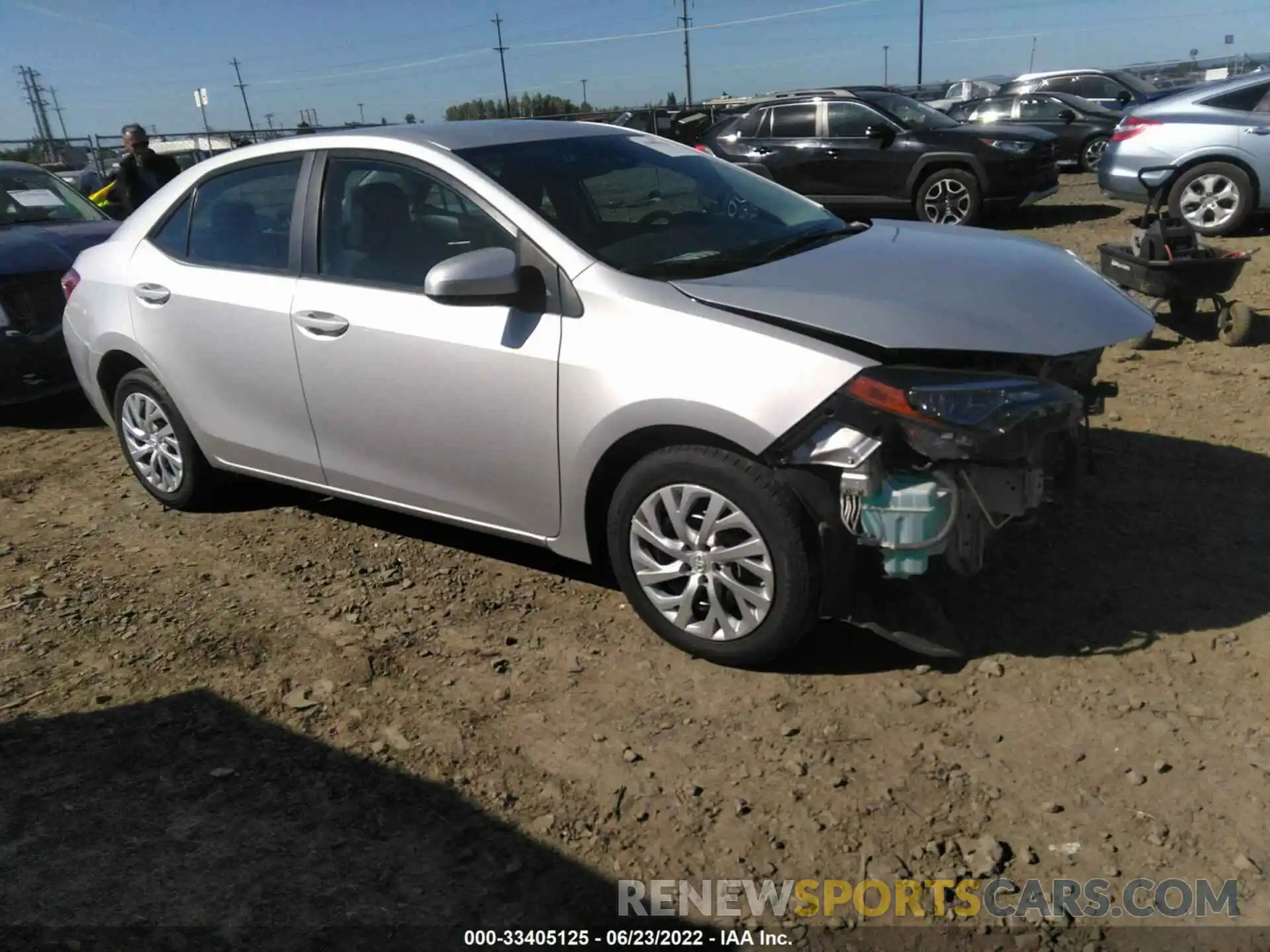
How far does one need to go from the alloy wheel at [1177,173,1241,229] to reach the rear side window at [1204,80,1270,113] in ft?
2.17

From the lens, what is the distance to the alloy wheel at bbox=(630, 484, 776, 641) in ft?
10.5

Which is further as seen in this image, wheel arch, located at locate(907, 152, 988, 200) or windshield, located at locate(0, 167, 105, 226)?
wheel arch, located at locate(907, 152, 988, 200)

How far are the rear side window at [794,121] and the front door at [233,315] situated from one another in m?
9.80

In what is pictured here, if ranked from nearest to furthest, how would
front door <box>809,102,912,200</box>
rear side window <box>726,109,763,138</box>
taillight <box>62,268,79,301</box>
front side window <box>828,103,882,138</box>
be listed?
taillight <box>62,268,79,301</box>, front door <box>809,102,912,200</box>, front side window <box>828,103,882,138</box>, rear side window <box>726,109,763,138</box>

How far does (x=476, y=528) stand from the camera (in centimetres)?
387

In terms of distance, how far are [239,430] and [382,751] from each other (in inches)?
74.6

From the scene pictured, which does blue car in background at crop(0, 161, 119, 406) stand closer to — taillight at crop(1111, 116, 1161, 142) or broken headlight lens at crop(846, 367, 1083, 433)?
broken headlight lens at crop(846, 367, 1083, 433)

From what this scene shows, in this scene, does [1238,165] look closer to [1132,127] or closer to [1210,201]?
[1210,201]

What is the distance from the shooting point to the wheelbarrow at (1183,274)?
6.29m

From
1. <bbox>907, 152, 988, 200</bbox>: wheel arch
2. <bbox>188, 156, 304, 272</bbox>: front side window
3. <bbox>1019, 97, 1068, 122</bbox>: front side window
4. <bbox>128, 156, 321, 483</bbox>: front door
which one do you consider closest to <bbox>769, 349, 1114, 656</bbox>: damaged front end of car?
<bbox>128, 156, 321, 483</bbox>: front door

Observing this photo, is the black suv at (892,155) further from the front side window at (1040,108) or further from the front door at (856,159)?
the front side window at (1040,108)

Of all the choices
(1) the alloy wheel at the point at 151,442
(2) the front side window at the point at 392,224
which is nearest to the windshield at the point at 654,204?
(2) the front side window at the point at 392,224

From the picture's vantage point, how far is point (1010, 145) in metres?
12.1

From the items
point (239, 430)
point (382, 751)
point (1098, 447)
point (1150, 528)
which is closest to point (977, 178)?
point (1098, 447)
